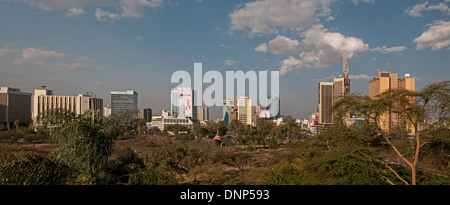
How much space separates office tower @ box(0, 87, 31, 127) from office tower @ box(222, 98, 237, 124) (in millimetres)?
78386

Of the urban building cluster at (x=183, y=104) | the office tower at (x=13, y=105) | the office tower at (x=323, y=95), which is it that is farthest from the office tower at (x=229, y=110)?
the office tower at (x=13, y=105)

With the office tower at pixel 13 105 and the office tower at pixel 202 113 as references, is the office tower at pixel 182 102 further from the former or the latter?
the office tower at pixel 13 105

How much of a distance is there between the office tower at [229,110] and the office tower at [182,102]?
21299mm

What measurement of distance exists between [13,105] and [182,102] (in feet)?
194

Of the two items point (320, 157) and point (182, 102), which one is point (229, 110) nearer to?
point (182, 102)

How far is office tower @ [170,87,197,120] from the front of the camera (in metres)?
101

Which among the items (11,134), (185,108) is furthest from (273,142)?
(185,108)
